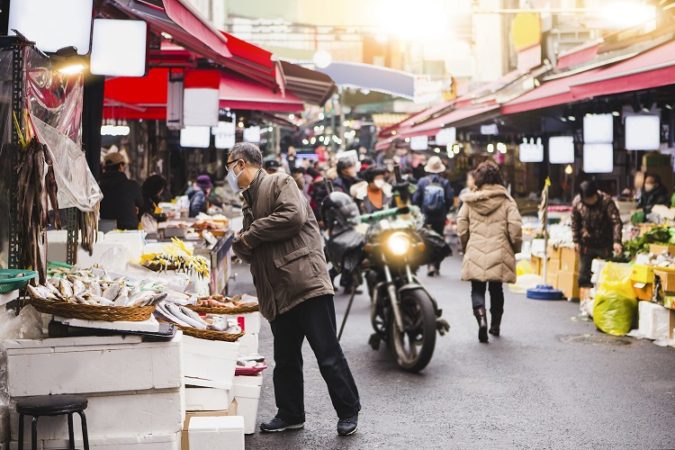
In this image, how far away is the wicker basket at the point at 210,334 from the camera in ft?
23.0

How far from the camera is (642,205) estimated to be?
1888 centimetres

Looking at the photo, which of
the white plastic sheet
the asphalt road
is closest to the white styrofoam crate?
the asphalt road

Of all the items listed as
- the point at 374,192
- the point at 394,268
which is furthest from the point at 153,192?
the point at 394,268

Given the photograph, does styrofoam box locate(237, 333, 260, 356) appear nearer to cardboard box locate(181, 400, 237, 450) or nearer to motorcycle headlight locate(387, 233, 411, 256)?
cardboard box locate(181, 400, 237, 450)

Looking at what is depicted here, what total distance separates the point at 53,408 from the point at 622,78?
9.72m

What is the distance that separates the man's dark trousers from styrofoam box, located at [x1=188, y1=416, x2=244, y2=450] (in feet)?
3.97

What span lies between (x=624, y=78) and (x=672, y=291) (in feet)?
10.3

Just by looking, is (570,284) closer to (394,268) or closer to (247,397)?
(394,268)

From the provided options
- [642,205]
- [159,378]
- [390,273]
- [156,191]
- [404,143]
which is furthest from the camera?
[404,143]

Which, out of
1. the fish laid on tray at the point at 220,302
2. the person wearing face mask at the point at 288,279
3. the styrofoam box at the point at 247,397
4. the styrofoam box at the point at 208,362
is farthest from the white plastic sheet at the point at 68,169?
the styrofoam box at the point at 247,397

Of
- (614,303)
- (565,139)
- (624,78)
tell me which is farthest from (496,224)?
(565,139)

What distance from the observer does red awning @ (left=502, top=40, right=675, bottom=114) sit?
489 inches

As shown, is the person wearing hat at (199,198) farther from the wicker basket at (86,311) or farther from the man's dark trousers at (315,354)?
the wicker basket at (86,311)

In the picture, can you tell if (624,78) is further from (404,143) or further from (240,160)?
(404,143)
